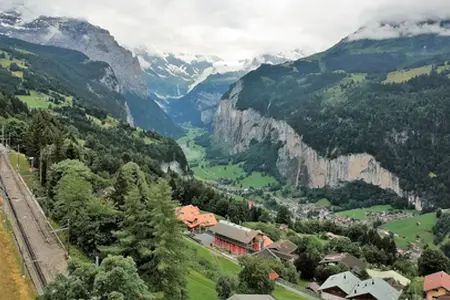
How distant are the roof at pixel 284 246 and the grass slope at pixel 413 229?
6409 centimetres

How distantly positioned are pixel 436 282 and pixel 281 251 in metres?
27.1

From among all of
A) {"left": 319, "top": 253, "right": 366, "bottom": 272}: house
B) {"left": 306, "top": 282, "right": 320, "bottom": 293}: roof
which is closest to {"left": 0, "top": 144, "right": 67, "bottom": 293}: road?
{"left": 306, "top": 282, "right": 320, "bottom": 293}: roof

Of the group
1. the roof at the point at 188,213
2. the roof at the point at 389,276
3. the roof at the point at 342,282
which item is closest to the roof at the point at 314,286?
the roof at the point at 342,282

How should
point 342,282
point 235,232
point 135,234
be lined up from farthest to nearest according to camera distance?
point 235,232 → point 342,282 → point 135,234

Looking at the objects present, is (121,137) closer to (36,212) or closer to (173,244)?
(36,212)

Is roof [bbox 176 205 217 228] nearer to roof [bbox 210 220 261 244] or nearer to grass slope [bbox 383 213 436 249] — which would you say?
roof [bbox 210 220 261 244]

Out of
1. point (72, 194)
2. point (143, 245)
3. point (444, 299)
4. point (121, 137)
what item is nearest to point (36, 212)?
point (72, 194)

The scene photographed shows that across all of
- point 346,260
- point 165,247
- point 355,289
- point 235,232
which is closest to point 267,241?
point 235,232

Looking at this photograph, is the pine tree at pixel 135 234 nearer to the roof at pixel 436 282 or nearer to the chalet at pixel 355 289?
the chalet at pixel 355 289

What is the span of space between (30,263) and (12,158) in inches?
1837

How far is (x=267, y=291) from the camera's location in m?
57.6

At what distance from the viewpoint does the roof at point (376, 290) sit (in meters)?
72.5

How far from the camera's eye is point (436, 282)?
8200 centimetres

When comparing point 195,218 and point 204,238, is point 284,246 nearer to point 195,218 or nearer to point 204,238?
point 204,238
